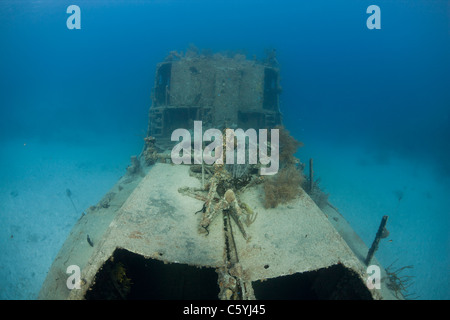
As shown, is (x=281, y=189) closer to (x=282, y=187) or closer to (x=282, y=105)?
(x=282, y=187)

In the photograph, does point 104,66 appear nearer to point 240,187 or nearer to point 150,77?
point 150,77

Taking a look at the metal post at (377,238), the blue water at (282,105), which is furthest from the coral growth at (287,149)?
Answer: the blue water at (282,105)

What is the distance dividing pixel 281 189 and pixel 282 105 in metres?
62.7

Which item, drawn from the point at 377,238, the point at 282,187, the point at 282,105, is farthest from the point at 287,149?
the point at 282,105

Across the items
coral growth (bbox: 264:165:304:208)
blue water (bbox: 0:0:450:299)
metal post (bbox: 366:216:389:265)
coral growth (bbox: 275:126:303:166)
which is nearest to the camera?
coral growth (bbox: 264:165:304:208)

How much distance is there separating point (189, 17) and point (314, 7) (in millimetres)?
74293

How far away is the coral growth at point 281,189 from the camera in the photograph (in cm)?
380

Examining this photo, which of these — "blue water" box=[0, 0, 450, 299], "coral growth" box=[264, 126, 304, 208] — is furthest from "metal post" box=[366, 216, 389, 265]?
"blue water" box=[0, 0, 450, 299]

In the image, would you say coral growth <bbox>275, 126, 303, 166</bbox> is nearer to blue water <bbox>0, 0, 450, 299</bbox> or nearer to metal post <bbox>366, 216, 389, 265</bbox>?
metal post <bbox>366, 216, 389, 265</bbox>

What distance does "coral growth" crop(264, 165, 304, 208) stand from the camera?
3797 mm

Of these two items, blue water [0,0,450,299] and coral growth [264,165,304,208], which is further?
blue water [0,0,450,299]

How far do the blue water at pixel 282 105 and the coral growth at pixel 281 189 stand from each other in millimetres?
→ 9270

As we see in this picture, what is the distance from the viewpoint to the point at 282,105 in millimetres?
61719

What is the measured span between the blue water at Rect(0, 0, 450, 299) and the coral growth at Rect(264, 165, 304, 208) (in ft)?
30.4
